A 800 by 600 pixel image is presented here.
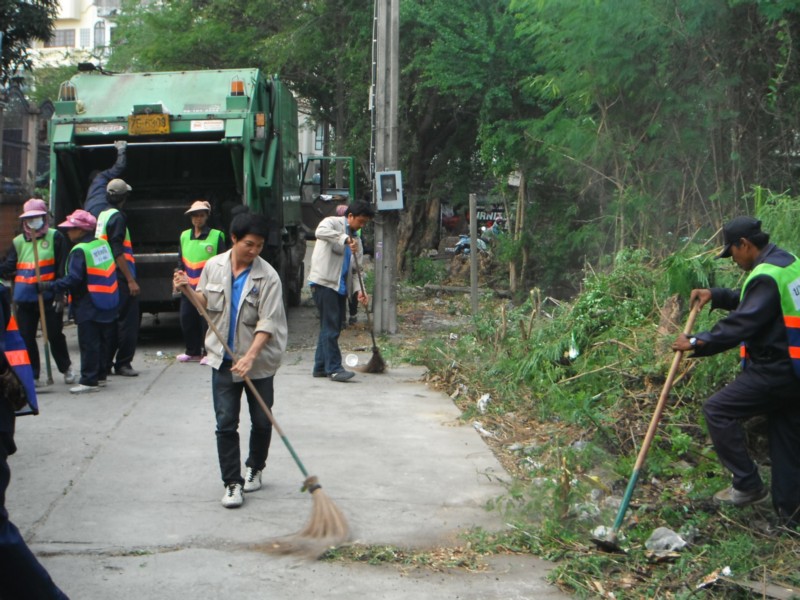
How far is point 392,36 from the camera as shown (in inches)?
474

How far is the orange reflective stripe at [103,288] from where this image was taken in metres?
8.73

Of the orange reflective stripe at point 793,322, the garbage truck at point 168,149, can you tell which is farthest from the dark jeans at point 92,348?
the orange reflective stripe at point 793,322

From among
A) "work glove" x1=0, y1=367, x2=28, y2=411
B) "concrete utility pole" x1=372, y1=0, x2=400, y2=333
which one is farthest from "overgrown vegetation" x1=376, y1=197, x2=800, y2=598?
"work glove" x1=0, y1=367, x2=28, y2=411

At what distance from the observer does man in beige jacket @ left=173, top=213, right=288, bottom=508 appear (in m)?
5.65

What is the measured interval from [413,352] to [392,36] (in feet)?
13.0

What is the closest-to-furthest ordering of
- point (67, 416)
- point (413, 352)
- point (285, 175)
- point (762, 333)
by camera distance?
1. point (762, 333)
2. point (67, 416)
3. point (413, 352)
4. point (285, 175)

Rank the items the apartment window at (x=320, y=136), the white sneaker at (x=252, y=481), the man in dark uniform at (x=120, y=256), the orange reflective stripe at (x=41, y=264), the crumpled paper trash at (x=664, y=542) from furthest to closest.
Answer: the apartment window at (x=320, y=136), the man in dark uniform at (x=120, y=256), the orange reflective stripe at (x=41, y=264), the white sneaker at (x=252, y=481), the crumpled paper trash at (x=664, y=542)

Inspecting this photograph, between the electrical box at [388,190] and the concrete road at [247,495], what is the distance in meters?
3.31

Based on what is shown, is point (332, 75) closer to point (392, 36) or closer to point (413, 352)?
point (392, 36)

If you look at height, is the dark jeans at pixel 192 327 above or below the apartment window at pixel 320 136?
below

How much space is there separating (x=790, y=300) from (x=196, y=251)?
6398 mm

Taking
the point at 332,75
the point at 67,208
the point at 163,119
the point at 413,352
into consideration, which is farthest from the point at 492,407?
the point at 332,75

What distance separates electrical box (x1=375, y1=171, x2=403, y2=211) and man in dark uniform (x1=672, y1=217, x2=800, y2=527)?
6945 mm

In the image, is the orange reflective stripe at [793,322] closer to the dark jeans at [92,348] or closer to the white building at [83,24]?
the dark jeans at [92,348]
